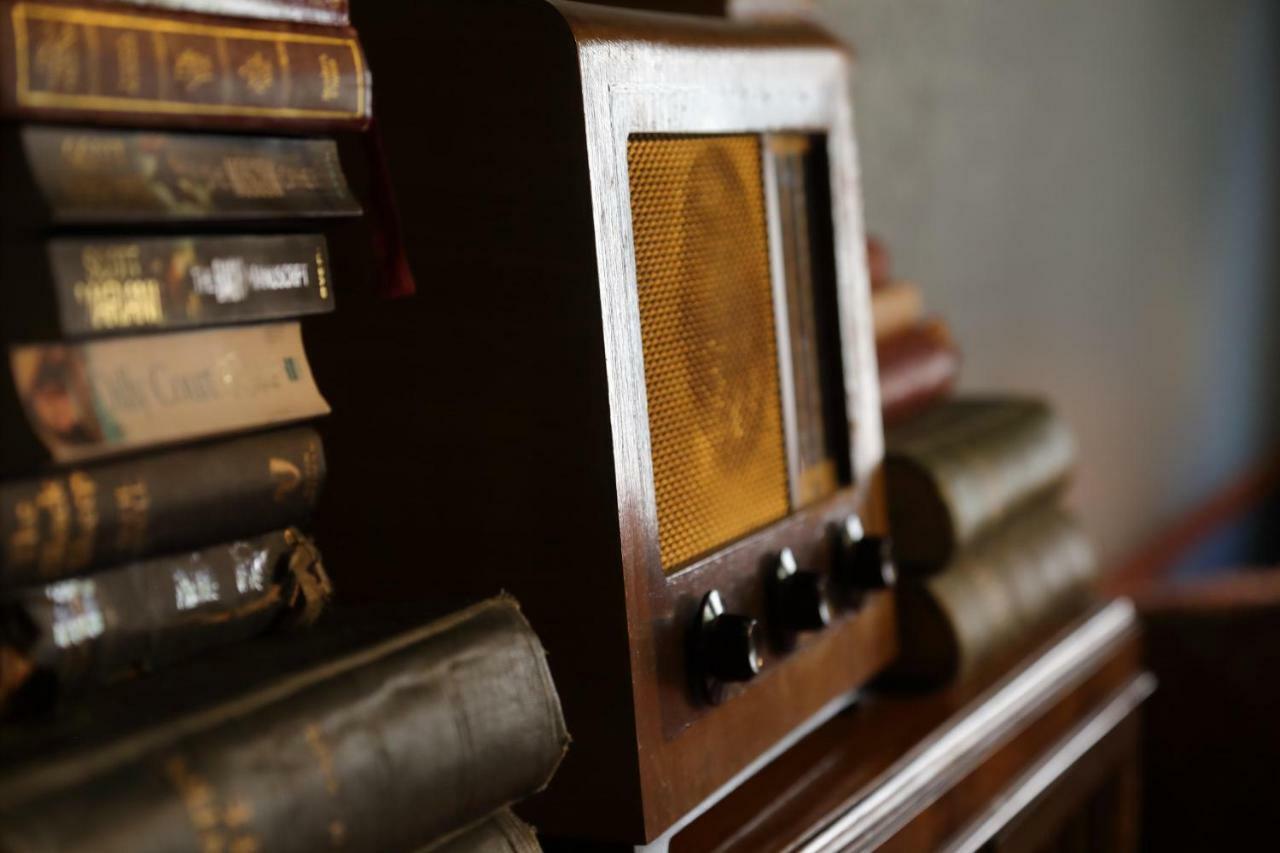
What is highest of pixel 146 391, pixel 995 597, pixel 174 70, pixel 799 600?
pixel 174 70

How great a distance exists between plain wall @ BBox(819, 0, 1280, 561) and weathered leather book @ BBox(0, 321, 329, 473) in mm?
1477

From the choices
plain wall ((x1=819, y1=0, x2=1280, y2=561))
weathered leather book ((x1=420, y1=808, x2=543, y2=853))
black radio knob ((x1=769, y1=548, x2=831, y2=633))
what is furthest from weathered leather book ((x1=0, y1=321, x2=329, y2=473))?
plain wall ((x1=819, y1=0, x2=1280, y2=561))

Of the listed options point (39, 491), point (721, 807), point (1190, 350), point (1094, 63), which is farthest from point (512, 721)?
point (1190, 350)

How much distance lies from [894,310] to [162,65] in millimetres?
1150

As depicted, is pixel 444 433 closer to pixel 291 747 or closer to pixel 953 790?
pixel 291 747

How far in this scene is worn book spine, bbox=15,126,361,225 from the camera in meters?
0.67

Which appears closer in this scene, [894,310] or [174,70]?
[174,70]

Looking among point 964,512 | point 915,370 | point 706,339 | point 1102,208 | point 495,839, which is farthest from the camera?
point 1102,208

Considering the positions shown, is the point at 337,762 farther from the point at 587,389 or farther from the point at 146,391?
the point at 587,389

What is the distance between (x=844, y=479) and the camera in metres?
1.31

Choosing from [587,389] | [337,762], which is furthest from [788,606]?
[337,762]

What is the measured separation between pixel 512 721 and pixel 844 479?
21.8 inches

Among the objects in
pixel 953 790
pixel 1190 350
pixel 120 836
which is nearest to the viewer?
pixel 120 836

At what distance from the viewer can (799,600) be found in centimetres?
113
